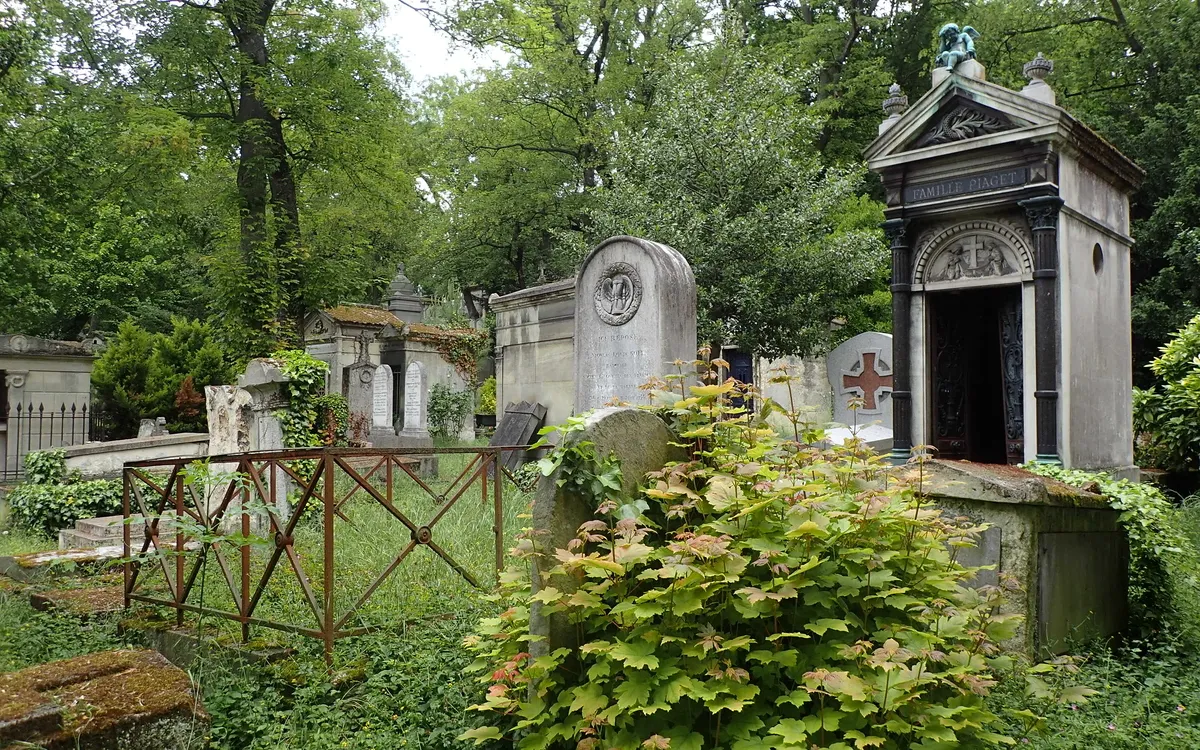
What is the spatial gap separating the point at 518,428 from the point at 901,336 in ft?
18.1

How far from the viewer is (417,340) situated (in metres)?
20.3

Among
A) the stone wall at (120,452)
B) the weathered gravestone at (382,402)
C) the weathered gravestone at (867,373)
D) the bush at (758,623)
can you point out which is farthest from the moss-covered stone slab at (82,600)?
the weathered gravestone at (867,373)

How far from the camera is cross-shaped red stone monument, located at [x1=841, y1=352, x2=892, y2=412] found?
48.8 feet

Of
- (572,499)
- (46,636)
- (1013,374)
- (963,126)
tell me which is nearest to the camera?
(572,499)

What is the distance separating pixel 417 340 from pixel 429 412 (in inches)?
88.8

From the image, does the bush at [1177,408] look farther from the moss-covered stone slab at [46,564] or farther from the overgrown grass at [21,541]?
the overgrown grass at [21,541]

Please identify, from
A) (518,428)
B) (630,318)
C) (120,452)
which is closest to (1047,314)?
(630,318)

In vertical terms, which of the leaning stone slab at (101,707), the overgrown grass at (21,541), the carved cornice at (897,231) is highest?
the carved cornice at (897,231)

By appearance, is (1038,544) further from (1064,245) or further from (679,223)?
(679,223)

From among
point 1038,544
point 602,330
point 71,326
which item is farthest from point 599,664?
point 71,326

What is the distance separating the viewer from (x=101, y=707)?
10.1ft

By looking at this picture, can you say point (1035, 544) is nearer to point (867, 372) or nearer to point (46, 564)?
point (46, 564)

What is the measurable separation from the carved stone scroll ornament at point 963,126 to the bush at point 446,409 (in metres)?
15.4

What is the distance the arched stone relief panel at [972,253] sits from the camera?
806 cm
